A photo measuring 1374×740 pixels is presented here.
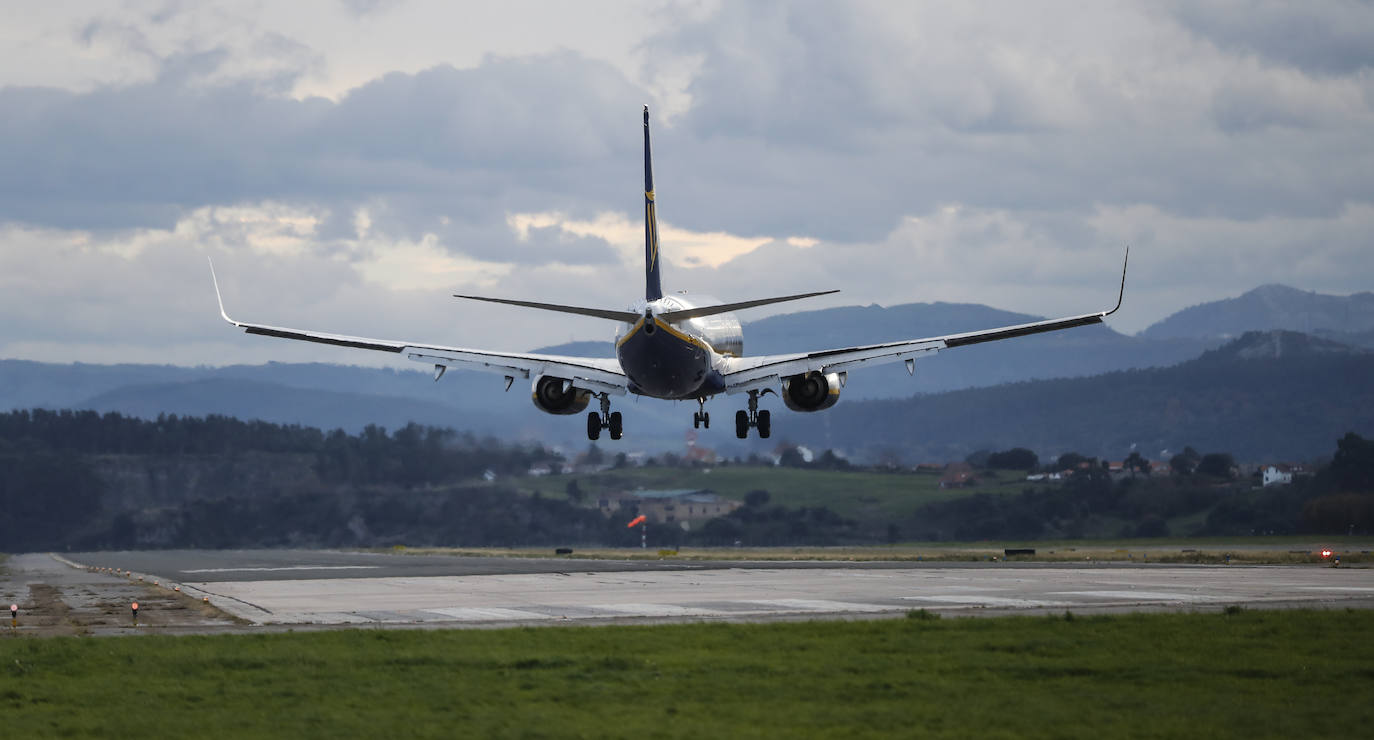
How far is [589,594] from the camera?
4922 cm

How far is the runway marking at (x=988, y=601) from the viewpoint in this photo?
41.6 metres

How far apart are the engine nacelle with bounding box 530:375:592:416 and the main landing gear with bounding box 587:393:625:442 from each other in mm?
778

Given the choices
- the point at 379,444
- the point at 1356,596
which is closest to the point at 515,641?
the point at 1356,596

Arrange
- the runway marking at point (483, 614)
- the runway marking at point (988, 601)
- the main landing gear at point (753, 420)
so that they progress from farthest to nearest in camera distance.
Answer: the main landing gear at point (753, 420)
the runway marking at point (988, 601)
the runway marking at point (483, 614)

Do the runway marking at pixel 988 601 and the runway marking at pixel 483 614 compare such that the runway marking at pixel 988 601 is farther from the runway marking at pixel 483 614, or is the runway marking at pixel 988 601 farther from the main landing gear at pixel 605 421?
the main landing gear at pixel 605 421

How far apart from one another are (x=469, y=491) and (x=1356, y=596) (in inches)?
5845

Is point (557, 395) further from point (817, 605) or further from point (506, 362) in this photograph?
point (817, 605)

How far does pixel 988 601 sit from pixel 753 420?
25714 mm

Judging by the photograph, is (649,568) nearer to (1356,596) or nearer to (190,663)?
(1356,596)

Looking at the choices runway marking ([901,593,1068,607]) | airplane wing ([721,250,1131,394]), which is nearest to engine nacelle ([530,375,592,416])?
airplane wing ([721,250,1131,394])

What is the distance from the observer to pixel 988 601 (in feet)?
142

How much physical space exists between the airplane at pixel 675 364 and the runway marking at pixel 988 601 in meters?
15.7

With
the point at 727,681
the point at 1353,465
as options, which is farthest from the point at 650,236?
the point at 1353,465

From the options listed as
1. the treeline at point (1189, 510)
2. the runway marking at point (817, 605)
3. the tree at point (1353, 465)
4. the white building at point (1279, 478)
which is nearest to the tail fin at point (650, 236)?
the runway marking at point (817, 605)
